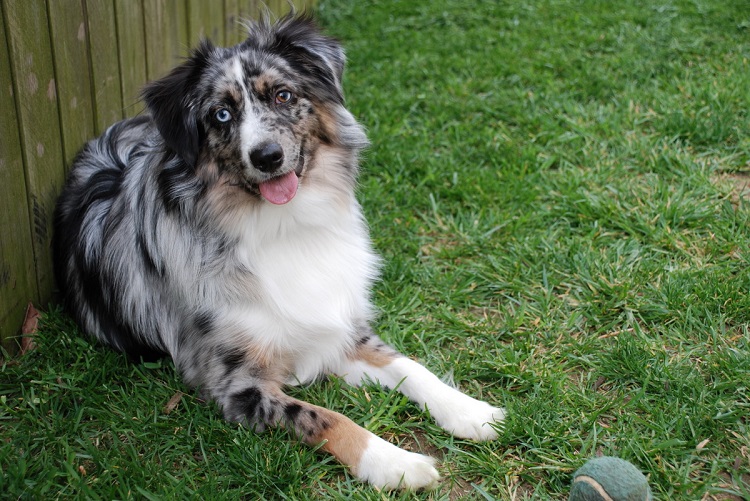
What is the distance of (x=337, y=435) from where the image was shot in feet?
9.50

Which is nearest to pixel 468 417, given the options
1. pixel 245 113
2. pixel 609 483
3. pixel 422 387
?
pixel 422 387

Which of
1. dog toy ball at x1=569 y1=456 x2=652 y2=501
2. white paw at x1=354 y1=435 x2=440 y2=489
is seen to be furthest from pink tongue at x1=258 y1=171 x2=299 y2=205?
dog toy ball at x1=569 y1=456 x2=652 y2=501

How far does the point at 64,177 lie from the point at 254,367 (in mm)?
1639

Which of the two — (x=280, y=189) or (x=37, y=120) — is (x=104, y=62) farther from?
(x=280, y=189)

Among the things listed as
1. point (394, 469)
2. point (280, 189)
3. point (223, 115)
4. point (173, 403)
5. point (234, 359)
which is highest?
point (223, 115)

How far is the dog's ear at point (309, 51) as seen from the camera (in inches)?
129

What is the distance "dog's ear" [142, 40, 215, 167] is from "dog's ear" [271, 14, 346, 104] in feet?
1.13

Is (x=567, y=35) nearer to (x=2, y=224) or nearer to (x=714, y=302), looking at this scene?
(x=714, y=302)

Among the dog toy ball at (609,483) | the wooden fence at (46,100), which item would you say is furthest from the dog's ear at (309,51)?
the dog toy ball at (609,483)

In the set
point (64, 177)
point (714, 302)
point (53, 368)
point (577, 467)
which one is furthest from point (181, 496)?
point (714, 302)

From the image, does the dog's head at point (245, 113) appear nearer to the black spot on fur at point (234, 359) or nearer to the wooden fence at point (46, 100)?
the wooden fence at point (46, 100)

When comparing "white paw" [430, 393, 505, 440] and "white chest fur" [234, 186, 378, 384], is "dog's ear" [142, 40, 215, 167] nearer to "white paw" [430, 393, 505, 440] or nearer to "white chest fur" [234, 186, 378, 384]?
"white chest fur" [234, 186, 378, 384]

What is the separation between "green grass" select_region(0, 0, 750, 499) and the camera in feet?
9.33

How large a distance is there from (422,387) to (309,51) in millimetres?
1623
